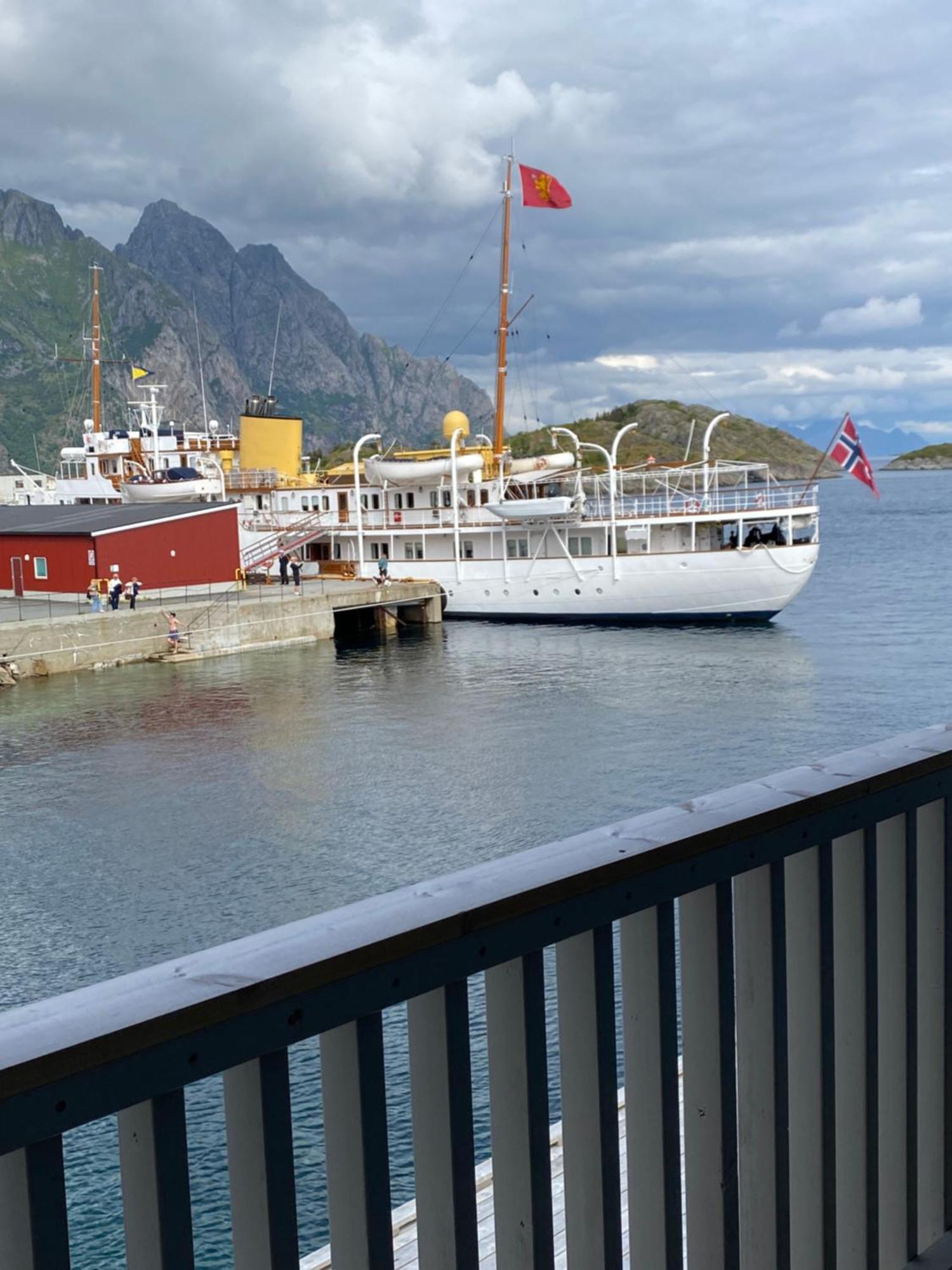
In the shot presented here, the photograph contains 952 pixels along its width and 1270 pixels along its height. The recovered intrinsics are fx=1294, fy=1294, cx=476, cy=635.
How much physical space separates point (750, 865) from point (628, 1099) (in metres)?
0.41

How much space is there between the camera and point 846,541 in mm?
107438

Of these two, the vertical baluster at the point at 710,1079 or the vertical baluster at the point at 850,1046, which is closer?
the vertical baluster at the point at 710,1079

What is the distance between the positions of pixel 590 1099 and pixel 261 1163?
573 mm

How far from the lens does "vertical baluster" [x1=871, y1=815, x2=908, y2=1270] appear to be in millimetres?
2451

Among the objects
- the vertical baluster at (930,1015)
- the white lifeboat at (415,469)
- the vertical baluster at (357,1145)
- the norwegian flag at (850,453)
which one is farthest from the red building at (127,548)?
the vertical baluster at (357,1145)

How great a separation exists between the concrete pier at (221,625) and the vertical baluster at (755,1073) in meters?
39.2

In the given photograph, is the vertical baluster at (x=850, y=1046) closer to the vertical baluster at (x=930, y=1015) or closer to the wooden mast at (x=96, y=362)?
the vertical baluster at (x=930, y=1015)

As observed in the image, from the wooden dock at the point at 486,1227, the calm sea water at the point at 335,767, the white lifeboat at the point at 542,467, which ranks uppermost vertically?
the white lifeboat at the point at 542,467

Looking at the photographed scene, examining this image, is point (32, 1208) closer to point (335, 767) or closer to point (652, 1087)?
point (652, 1087)

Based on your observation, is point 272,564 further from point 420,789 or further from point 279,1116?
point 279,1116

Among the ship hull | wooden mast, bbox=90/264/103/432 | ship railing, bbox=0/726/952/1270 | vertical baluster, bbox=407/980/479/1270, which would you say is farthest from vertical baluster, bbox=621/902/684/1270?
wooden mast, bbox=90/264/103/432

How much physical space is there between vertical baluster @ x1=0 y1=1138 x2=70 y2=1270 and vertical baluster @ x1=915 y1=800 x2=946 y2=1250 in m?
1.76

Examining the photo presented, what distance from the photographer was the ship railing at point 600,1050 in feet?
4.51

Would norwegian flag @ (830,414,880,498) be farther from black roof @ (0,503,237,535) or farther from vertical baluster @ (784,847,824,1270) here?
vertical baluster @ (784,847,824,1270)
